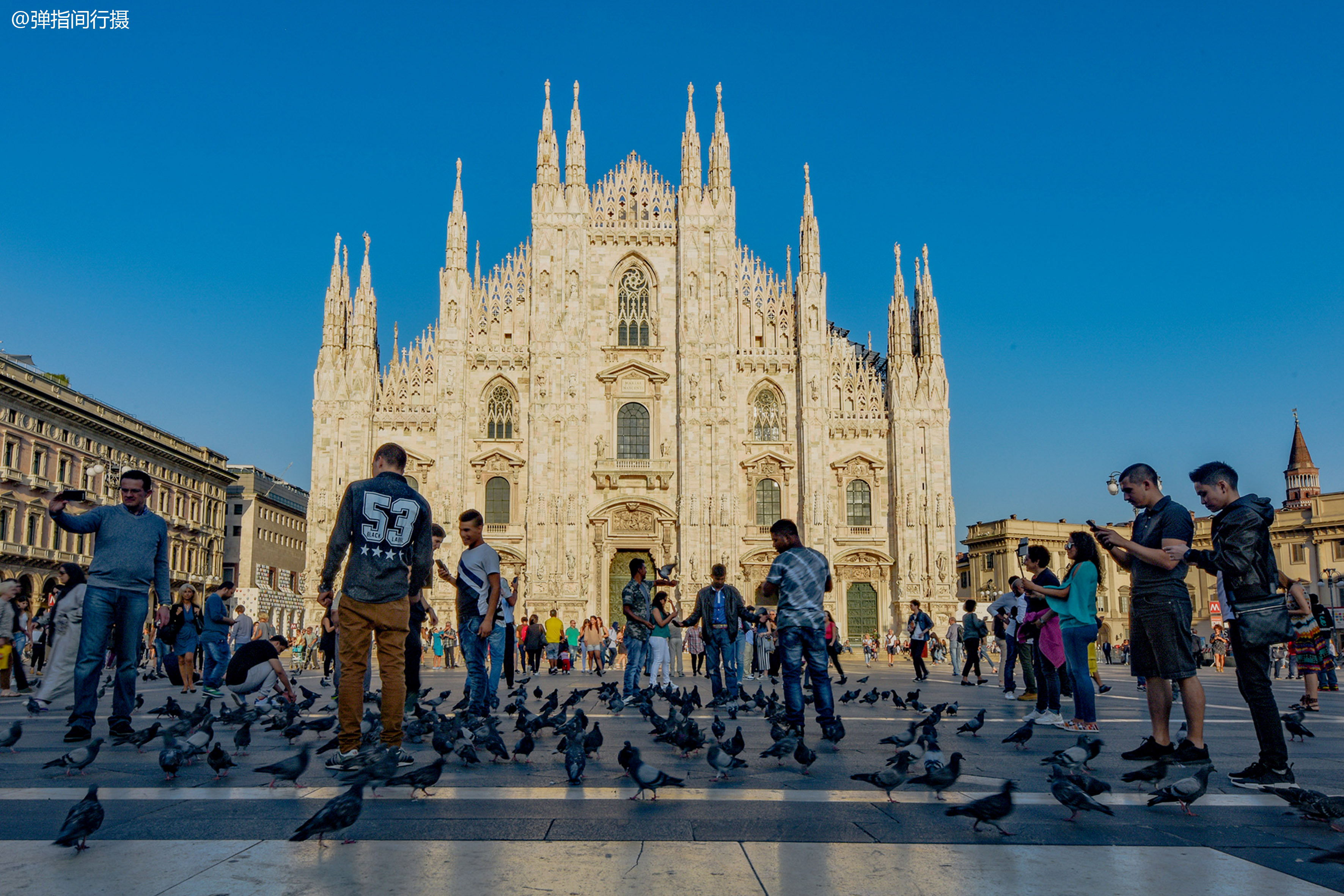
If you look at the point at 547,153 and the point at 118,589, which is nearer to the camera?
the point at 118,589

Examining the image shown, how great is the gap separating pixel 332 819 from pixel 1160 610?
4.82m

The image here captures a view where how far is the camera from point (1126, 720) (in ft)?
32.3

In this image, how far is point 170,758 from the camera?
5.25 metres

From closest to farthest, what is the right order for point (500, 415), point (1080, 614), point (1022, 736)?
point (1022, 736) → point (1080, 614) → point (500, 415)

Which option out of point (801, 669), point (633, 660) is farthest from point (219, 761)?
point (633, 660)

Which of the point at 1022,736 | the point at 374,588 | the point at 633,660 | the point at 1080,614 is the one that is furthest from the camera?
the point at 633,660

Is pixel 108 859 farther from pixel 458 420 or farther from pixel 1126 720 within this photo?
pixel 458 420

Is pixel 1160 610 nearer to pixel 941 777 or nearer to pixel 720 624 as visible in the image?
pixel 941 777

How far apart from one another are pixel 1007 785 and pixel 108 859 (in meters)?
3.36

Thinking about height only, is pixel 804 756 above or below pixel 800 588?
below

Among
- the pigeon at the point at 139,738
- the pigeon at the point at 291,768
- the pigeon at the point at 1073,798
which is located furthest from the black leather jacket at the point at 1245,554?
the pigeon at the point at 139,738

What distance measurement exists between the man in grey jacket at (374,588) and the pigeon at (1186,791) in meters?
3.85

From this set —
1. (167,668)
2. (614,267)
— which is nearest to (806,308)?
(614,267)

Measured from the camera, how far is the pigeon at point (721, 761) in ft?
18.0
